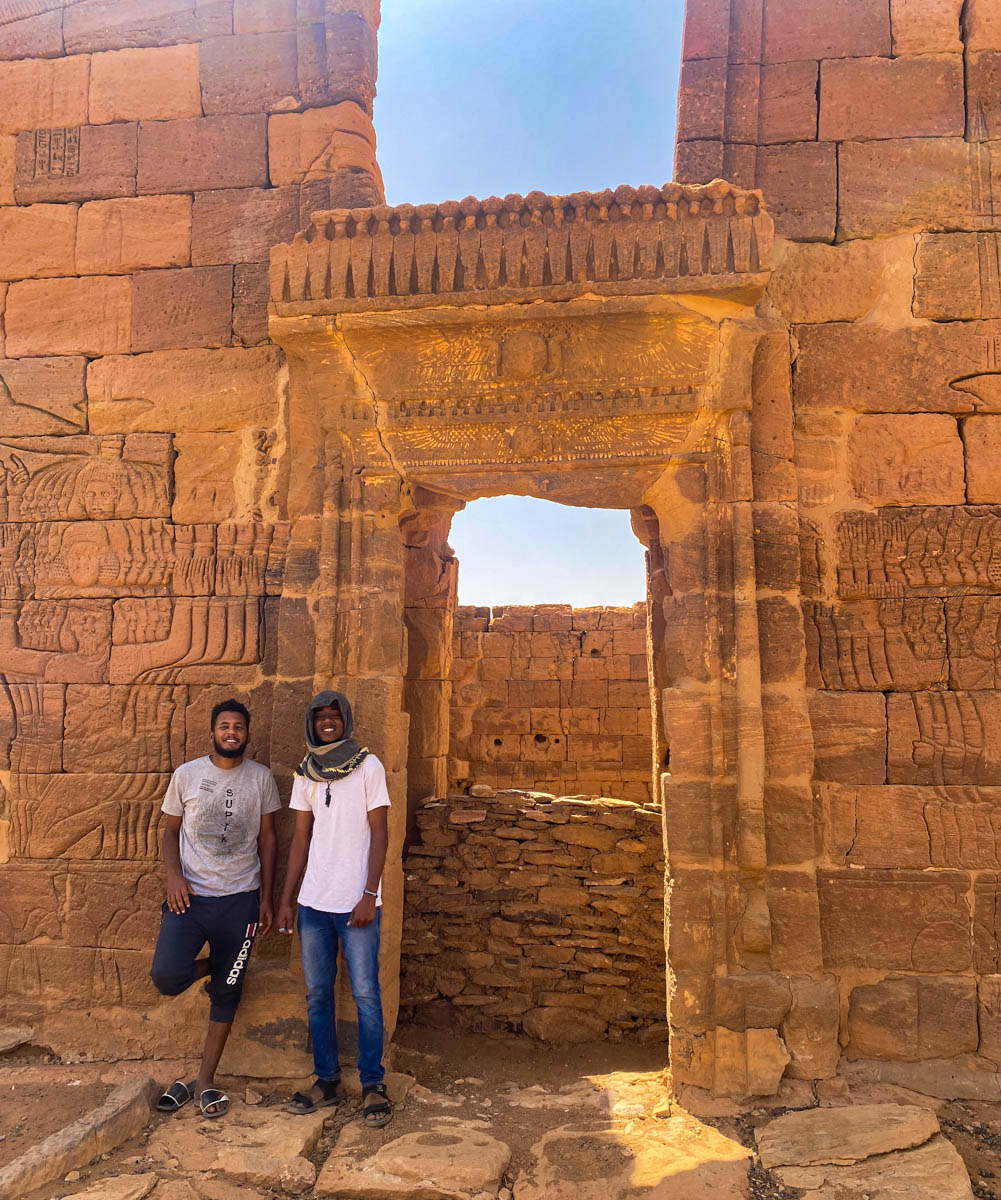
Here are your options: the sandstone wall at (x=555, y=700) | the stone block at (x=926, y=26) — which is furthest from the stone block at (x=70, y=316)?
the sandstone wall at (x=555, y=700)

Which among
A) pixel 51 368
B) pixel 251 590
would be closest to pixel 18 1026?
pixel 251 590

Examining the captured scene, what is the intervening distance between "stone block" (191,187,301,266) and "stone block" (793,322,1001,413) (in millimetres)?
2847

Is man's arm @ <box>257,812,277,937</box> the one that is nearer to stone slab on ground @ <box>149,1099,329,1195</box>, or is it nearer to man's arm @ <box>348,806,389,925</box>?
man's arm @ <box>348,806,389,925</box>

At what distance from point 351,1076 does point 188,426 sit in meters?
3.33

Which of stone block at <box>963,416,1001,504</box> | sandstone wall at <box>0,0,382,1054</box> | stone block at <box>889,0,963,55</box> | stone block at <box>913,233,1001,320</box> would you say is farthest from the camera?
stone block at <box>889,0,963,55</box>

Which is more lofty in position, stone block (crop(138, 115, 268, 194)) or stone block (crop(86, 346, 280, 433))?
stone block (crop(138, 115, 268, 194))

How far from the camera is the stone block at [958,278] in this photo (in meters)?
4.17

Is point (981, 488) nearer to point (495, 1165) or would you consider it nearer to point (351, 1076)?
point (495, 1165)

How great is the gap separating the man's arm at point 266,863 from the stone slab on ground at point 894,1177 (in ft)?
7.68

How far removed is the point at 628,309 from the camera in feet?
13.0

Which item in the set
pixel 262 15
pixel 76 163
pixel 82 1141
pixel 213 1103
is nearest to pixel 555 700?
pixel 213 1103

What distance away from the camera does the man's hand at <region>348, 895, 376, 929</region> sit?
3.52 metres

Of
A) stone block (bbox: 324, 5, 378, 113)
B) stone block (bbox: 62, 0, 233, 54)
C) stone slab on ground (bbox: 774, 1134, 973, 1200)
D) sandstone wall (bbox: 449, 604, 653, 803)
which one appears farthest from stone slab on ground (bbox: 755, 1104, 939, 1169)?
sandstone wall (bbox: 449, 604, 653, 803)

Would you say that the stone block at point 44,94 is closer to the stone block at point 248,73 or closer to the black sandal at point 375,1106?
the stone block at point 248,73
